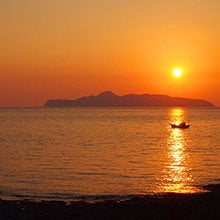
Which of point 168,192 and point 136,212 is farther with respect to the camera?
point 168,192

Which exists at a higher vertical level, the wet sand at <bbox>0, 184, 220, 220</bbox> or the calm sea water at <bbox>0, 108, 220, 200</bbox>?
the calm sea water at <bbox>0, 108, 220, 200</bbox>

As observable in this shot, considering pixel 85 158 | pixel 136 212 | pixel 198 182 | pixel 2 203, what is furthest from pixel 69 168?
pixel 136 212

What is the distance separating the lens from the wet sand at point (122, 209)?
2364 cm

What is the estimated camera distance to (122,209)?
83.4ft

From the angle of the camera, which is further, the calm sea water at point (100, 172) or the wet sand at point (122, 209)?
the calm sea water at point (100, 172)

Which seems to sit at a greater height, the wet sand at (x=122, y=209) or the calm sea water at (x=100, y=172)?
the calm sea water at (x=100, y=172)

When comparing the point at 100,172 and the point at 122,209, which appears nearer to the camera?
the point at 122,209

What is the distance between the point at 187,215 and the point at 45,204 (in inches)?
299

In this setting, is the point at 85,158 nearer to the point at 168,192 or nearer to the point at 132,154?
the point at 132,154

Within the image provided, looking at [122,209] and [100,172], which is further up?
[100,172]

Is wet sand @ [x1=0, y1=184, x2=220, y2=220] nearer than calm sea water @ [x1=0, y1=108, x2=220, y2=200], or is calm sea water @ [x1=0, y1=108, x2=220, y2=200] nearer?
wet sand @ [x1=0, y1=184, x2=220, y2=220]

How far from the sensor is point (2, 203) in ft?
89.2

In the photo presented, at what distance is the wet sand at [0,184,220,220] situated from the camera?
77.6 feet

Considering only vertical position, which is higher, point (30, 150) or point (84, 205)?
point (30, 150)
